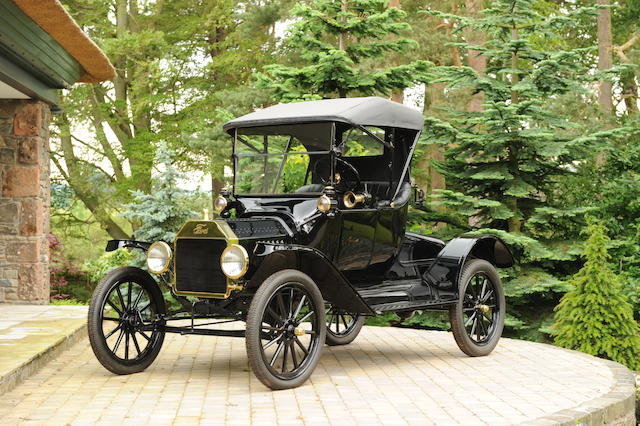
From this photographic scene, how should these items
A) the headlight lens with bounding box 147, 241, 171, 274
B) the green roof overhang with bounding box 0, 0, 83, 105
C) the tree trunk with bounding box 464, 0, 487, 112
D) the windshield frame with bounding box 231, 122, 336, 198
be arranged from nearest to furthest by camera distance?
the headlight lens with bounding box 147, 241, 171, 274
the windshield frame with bounding box 231, 122, 336, 198
the green roof overhang with bounding box 0, 0, 83, 105
the tree trunk with bounding box 464, 0, 487, 112

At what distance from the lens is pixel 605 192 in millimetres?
13438

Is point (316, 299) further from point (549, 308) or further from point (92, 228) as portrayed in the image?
point (92, 228)

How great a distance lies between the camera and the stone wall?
1159cm

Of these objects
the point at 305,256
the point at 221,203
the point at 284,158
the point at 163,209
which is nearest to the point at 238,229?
the point at 305,256

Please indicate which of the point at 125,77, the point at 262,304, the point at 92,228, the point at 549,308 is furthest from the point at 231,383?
the point at 92,228

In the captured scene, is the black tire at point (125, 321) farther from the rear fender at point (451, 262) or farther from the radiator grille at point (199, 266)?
the rear fender at point (451, 262)

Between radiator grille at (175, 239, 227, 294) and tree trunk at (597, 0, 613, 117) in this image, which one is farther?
tree trunk at (597, 0, 613, 117)

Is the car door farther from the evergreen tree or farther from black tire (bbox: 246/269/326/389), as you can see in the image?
the evergreen tree

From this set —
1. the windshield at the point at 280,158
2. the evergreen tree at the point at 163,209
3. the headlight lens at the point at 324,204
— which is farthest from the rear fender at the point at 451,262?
the evergreen tree at the point at 163,209

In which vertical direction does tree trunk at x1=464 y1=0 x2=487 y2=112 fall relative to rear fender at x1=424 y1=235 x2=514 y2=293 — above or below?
above

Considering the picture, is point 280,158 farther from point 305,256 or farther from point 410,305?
point 410,305

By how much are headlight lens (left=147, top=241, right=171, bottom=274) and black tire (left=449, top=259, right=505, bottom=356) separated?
2764mm

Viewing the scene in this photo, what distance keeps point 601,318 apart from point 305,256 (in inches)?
183

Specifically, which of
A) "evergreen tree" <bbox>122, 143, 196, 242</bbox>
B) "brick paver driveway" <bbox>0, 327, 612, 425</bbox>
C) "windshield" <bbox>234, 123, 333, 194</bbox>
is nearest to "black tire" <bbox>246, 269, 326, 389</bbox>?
"brick paver driveway" <bbox>0, 327, 612, 425</bbox>
